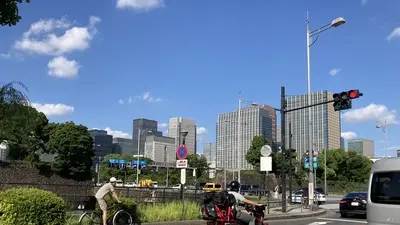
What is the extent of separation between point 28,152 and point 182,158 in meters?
47.1

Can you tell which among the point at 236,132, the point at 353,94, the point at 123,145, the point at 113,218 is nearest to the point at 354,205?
the point at 353,94

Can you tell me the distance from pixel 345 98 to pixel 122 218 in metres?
13.4

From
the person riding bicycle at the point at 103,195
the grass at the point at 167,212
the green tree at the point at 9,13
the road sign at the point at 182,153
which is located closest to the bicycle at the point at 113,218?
the person riding bicycle at the point at 103,195

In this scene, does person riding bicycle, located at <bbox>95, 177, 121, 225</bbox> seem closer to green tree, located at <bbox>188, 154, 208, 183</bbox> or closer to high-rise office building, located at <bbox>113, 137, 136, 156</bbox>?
green tree, located at <bbox>188, 154, 208, 183</bbox>

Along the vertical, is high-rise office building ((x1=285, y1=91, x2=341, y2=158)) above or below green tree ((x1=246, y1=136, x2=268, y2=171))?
above

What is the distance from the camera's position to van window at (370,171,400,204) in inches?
353

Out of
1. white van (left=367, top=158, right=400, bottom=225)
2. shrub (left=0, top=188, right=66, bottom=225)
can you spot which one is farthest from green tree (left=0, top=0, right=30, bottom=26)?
white van (left=367, top=158, right=400, bottom=225)

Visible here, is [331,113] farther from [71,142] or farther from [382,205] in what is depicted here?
[382,205]

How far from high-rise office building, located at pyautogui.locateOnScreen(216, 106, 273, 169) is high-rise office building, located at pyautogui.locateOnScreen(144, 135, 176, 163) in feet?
176

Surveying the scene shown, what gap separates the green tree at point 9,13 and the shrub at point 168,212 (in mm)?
10482

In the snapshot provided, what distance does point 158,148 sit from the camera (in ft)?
563

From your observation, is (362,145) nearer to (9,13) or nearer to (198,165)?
(198,165)

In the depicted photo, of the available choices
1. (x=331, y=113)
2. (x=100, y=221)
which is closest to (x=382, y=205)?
(x=100, y=221)

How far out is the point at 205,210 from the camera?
12367 millimetres
